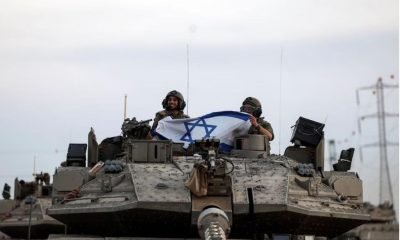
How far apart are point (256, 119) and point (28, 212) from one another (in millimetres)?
9820

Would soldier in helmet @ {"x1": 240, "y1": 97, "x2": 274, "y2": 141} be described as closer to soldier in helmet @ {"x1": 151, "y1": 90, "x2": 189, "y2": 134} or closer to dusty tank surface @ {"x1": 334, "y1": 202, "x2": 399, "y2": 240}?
soldier in helmet @ {"x1": 151, "y1": 90, "x2": 189, "y2": 134}

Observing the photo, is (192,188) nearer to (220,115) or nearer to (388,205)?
(220,115)

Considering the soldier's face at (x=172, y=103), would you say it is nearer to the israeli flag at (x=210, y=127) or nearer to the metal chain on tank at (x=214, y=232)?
the israeli flag at (x=210, y=127)

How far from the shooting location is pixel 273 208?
607 inches

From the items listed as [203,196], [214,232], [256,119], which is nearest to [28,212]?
[256,119]

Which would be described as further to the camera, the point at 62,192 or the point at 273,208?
the point at 62,192

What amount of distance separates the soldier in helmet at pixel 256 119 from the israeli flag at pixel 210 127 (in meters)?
0.12

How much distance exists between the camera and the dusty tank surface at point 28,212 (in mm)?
24016

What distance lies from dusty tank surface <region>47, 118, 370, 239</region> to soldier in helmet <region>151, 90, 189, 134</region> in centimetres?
185

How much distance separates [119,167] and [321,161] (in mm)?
4277

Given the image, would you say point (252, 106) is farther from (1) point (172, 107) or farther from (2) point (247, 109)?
(1) point (172, 107)

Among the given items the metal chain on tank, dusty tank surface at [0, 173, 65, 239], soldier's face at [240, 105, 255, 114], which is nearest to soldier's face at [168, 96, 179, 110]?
soldier's face at [240, 105, 255, 114]

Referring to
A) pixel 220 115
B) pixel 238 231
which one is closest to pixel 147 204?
pixel 238 231

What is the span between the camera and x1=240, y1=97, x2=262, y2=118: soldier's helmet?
20516mm
